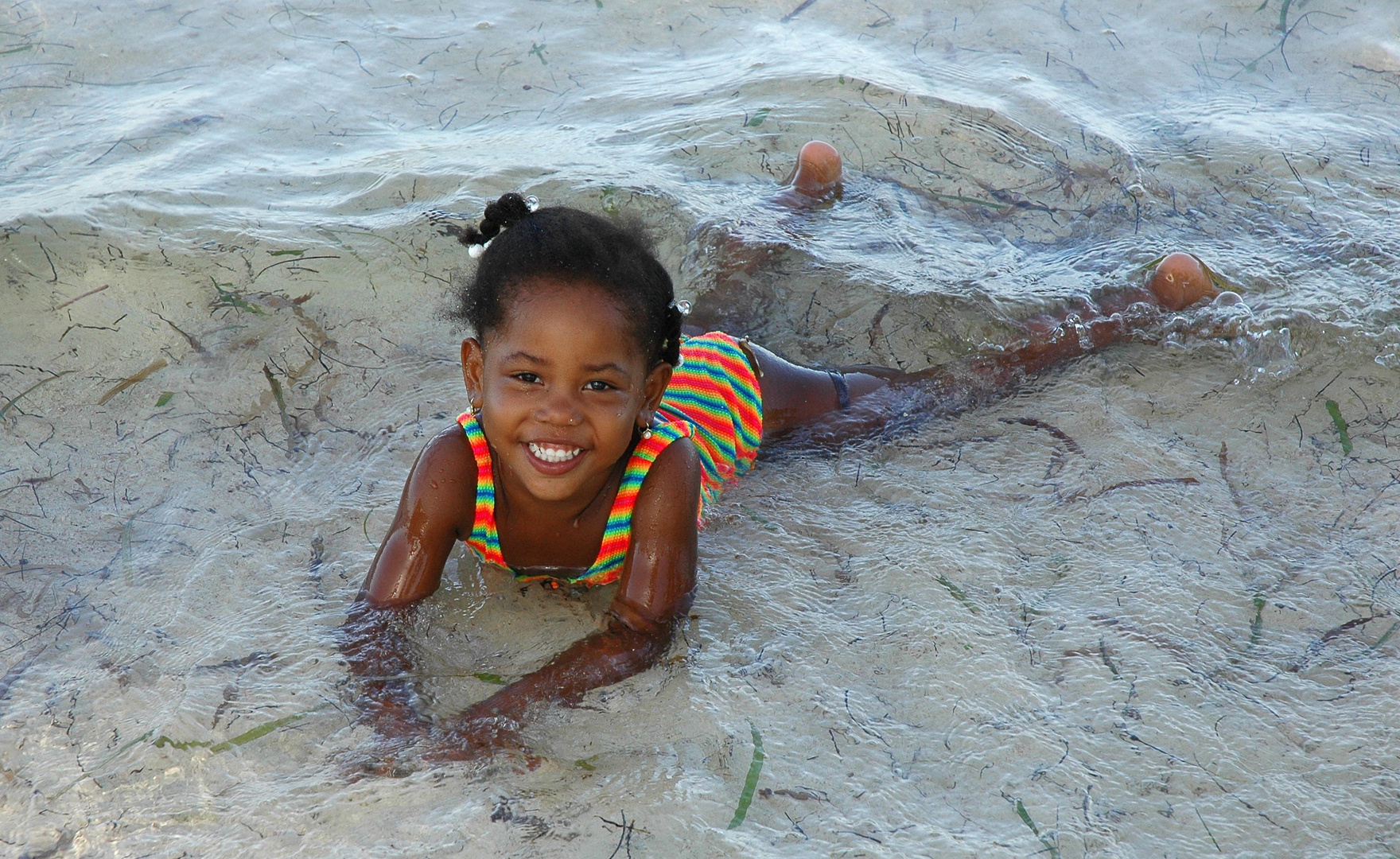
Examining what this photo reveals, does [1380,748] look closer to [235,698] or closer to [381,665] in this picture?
[381,665]

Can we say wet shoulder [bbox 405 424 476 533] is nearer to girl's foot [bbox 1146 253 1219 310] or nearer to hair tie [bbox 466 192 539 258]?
hair tie [bbox 466 192 539 258]

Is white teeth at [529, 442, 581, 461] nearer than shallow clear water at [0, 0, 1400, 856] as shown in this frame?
No

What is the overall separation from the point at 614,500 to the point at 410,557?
531mm

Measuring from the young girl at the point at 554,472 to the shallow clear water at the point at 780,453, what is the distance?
0.10m

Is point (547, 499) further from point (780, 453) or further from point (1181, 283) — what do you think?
point (1181, 283)

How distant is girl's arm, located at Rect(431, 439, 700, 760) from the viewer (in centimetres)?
259

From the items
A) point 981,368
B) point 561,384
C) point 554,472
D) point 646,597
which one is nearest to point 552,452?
point 554,472

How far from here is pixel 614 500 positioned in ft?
9.33

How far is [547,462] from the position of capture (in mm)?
2619

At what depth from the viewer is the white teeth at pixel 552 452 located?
8.52ft

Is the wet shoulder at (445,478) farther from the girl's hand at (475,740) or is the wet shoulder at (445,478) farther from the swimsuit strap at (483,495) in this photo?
the girl's hand at (475,740)

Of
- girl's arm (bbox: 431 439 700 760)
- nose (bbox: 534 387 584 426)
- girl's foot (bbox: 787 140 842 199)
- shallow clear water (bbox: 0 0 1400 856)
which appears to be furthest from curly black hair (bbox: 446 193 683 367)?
girl's foot (bbox: 787 140 842 199)

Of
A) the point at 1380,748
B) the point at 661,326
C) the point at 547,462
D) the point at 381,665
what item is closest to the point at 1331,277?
the point at 1380,748

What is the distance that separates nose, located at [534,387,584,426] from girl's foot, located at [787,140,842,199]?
237cm
